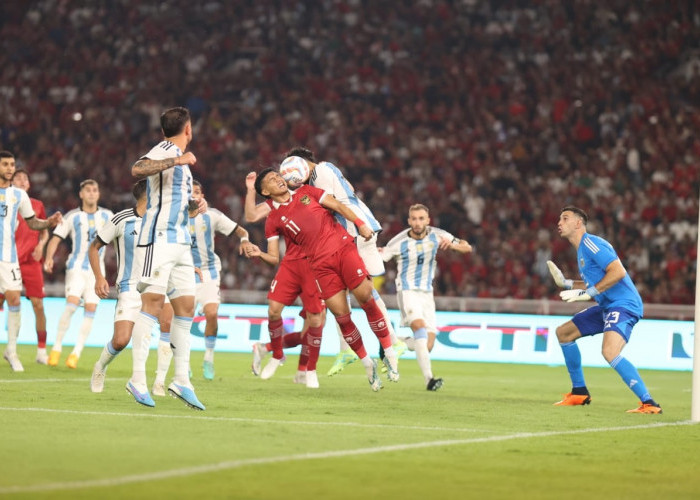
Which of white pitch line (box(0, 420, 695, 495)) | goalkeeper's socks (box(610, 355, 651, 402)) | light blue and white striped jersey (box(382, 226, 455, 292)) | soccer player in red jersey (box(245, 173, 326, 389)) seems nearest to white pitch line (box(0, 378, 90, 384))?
soccer player in red jersey (box(245, 173, 326, 389))

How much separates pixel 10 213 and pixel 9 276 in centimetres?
75

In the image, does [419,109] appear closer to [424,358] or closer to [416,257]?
[416,257]

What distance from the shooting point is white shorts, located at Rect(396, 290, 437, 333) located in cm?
1471

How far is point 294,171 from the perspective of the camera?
11.5 metres

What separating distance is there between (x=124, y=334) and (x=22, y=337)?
41.5ft

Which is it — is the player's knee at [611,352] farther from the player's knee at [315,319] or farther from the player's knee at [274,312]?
the player's knee at [274,312]

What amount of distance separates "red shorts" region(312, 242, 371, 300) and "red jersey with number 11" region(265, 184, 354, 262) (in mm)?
63

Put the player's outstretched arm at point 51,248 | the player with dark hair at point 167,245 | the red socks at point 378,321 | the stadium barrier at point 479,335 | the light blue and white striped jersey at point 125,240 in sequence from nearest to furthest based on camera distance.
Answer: the player with dark hair at point 167,245 < the light blue and white striped jersey at point 125,240 < the red socks at point 378,321 < the player's outstretched arm at point 51,248 < the stadium barrier at point 479,335

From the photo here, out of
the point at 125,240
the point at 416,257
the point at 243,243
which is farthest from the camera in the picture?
the point at 416,257

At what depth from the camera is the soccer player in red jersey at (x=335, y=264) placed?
11414mm

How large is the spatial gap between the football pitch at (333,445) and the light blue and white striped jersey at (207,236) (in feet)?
6.48

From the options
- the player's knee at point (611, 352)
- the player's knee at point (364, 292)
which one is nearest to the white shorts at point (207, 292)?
the player's knee at point (364, 292)

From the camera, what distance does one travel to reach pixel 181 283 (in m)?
9.79

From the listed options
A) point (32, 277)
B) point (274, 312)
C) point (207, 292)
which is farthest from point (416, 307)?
point (32, 277)
